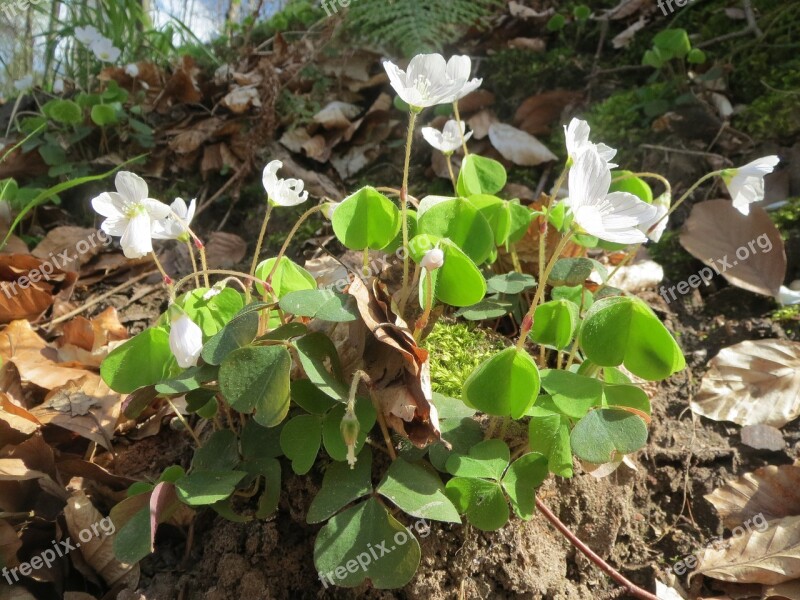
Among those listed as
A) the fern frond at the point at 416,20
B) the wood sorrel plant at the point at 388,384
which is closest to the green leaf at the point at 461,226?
the wood sorrel plant at the point at 388,384

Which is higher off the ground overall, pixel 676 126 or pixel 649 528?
pixel 676 126

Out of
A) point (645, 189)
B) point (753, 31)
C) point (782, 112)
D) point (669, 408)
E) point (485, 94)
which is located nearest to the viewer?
point (645, 189)

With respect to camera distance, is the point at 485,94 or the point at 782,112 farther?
the point at 485,94

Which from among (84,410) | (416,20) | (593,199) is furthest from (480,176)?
(416,20)

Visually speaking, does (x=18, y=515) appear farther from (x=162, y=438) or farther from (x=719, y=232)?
(x=719, y=232)

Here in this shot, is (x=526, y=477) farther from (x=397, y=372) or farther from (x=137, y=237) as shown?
(x=137, y=237)

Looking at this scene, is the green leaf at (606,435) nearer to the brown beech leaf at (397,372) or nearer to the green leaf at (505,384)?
the green leaf at (505,384)

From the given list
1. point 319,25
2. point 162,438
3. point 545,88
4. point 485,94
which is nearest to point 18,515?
point 162,438
